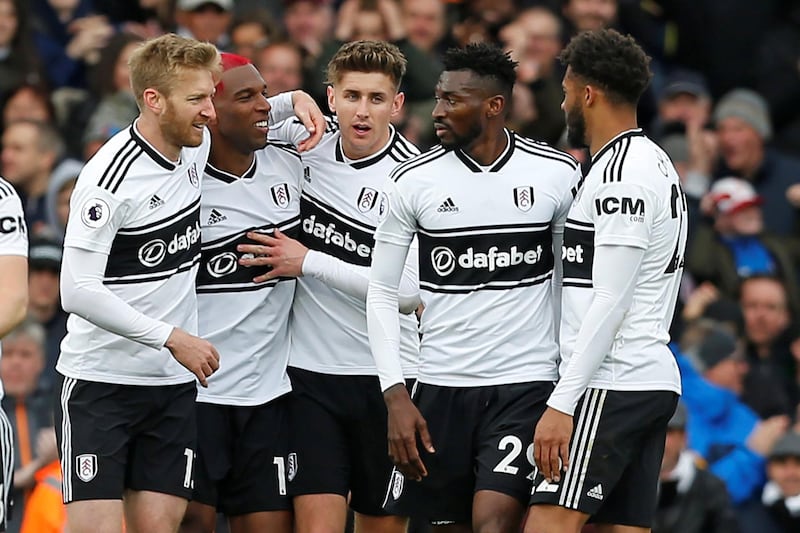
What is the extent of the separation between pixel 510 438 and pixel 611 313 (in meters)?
0.80

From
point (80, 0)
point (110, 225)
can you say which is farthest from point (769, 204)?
point (110, 225)

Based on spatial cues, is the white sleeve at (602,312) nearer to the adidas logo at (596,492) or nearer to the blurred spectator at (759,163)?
the adidas logo at (596,492)

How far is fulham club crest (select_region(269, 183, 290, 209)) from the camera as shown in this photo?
28.1 feet

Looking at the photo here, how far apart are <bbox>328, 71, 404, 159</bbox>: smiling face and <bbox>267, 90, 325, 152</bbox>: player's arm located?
112 mm

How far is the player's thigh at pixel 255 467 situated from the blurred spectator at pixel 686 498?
3.08 m

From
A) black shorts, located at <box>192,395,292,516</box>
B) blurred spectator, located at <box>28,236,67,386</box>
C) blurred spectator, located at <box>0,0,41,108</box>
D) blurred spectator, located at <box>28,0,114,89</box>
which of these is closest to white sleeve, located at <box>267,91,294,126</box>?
black shorts, located at <box>192,395,292,516</box>

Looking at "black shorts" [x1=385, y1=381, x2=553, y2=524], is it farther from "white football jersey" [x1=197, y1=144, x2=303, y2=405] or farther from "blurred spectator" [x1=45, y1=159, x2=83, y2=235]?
"blurred spectator" [x1=45, y1=159, x2=83, y2=235]

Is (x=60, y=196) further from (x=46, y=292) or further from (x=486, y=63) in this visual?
(x=486, y=63)

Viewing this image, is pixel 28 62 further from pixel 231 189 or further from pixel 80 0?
pixel 231 189

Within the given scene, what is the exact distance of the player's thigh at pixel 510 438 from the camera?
7.75 metres

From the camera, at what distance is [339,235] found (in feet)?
28.2


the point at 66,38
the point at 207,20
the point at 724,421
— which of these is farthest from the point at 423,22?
the point at 724,421

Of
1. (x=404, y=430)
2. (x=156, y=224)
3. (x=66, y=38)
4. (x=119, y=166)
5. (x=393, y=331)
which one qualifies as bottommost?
(x=404, y=430)

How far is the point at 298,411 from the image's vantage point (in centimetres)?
863
